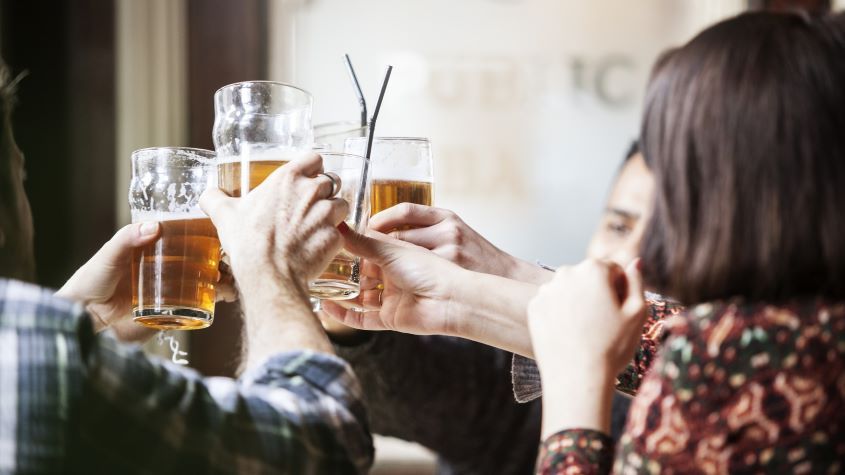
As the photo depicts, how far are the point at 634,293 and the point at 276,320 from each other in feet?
1.29

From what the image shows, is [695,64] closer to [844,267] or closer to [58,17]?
[844,267]

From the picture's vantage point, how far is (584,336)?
1.01 metres

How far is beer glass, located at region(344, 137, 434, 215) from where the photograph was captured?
140 centimetres

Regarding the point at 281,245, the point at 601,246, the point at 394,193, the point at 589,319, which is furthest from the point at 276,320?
the point at 601,246

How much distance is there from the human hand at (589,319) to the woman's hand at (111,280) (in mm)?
→ 554

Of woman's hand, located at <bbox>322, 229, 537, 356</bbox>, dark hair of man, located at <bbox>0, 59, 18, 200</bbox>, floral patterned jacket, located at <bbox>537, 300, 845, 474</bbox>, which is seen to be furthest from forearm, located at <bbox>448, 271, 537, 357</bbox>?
dark hair of man, located at <bbox>0, 59, 18, 200</bbox>

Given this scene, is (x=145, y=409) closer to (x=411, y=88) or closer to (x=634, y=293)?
(x=634, y=293)

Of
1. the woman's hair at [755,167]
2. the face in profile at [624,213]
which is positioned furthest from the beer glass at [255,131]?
the face in profile at [624,213]

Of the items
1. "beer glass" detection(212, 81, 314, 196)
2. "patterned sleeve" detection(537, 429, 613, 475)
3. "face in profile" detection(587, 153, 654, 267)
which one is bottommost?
"face in profile" detection(587, 153, 654, 267)

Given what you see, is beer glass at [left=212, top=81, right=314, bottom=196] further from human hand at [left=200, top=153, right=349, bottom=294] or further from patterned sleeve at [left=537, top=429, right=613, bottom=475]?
patterned sleeve at [left=537, top=429, right=613, bottom=475]

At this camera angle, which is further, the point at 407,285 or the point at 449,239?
the point at 449,239

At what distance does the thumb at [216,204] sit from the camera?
3.76 ft

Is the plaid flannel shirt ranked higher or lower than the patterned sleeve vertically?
higher

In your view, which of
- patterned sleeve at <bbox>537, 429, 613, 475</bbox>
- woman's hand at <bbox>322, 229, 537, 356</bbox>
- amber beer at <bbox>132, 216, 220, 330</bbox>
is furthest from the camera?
woman's hand at <bbox>322, 229, 537, 356</bbox>
